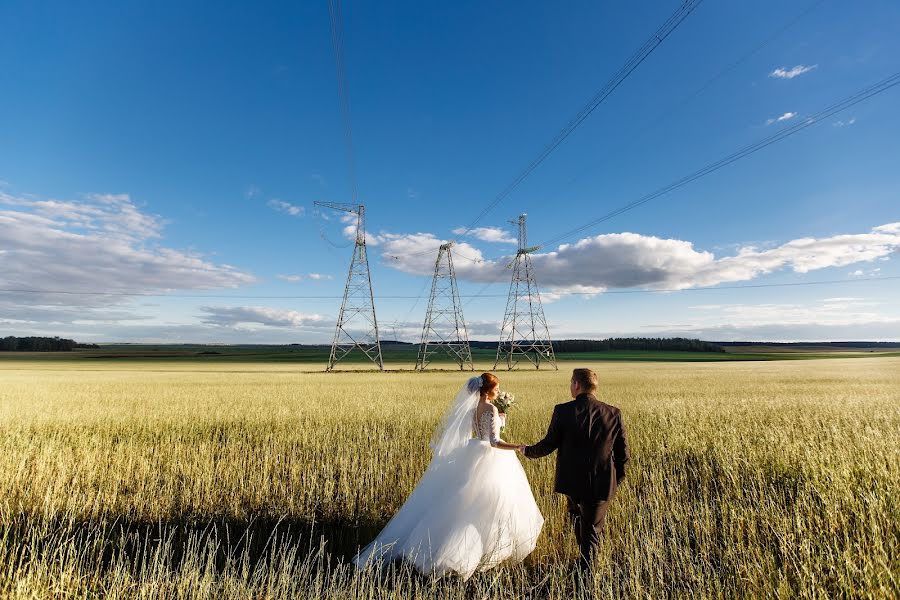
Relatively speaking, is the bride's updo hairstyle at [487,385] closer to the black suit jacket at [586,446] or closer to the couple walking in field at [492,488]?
the couple walking in field at [492,488]

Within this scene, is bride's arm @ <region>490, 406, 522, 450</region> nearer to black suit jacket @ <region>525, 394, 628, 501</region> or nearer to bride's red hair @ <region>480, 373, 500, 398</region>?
bride's red hair @ <region>480, 373, 500, 398</region>

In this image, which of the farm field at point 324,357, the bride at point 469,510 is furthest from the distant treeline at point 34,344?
the bride at point 469,510

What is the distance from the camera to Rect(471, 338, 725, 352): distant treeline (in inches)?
5709

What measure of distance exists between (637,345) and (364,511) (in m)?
160

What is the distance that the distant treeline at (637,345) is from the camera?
145000 mm

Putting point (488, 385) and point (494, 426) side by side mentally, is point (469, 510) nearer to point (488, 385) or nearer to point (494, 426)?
point (494, 426)

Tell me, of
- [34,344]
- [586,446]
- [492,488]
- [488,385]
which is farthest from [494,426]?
[34,344]

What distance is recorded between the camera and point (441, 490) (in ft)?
19.7

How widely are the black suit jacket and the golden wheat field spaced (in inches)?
34.7

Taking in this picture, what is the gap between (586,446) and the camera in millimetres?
5348

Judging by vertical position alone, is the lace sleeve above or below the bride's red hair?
below

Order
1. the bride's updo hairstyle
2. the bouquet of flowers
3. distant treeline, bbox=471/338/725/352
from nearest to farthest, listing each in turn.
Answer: the bride's updo hairstyle → the bouquet of flowers → distant treeline, bbox=471/338/725/352

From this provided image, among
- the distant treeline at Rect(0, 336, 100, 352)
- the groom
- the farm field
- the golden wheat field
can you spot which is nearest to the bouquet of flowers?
the groom

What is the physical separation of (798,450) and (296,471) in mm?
11453
